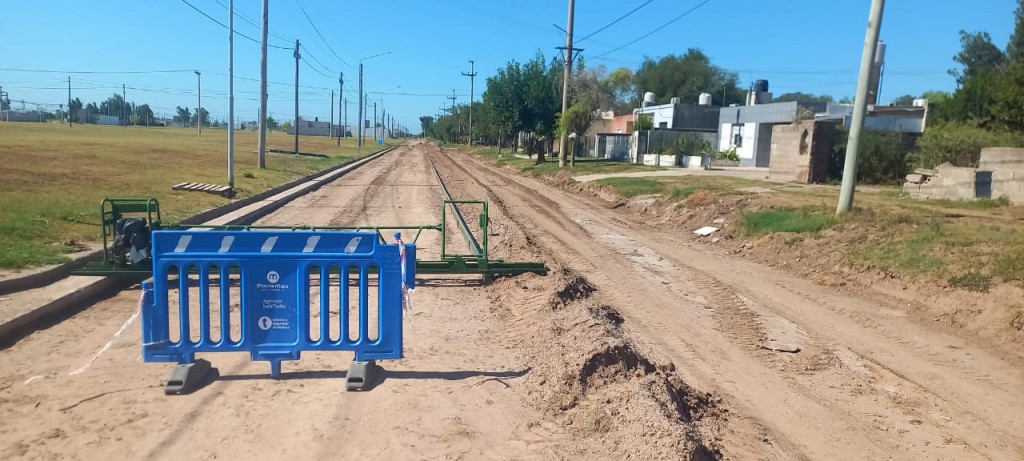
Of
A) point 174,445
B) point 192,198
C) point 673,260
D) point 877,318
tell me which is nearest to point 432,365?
point 174,445

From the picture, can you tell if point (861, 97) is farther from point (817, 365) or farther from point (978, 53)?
point (978, 53)

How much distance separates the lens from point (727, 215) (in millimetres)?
15812

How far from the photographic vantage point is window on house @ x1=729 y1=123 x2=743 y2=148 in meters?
46.3

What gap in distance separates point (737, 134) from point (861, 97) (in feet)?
117

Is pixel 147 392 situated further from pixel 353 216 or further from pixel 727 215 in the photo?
pixel 727 215

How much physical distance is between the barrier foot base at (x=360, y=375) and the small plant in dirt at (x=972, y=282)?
7318mm

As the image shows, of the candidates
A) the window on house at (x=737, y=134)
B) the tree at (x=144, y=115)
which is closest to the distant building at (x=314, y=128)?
the tree at (x=144, y=115)

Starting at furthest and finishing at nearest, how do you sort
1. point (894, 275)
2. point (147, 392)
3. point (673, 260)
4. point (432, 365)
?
1. point (673, 260)
2. point (894, 275)
3. point (432, 365)
4. point (147, 392)

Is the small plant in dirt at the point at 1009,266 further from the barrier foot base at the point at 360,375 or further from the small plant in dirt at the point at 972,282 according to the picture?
the barrier foot base at the point at 360,375

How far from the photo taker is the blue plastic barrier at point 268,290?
525cm

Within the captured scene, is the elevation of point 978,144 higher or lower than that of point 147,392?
higher

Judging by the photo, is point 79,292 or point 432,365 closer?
point 432,365

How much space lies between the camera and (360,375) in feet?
17.1

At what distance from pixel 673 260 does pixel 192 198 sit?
12.7 meters
